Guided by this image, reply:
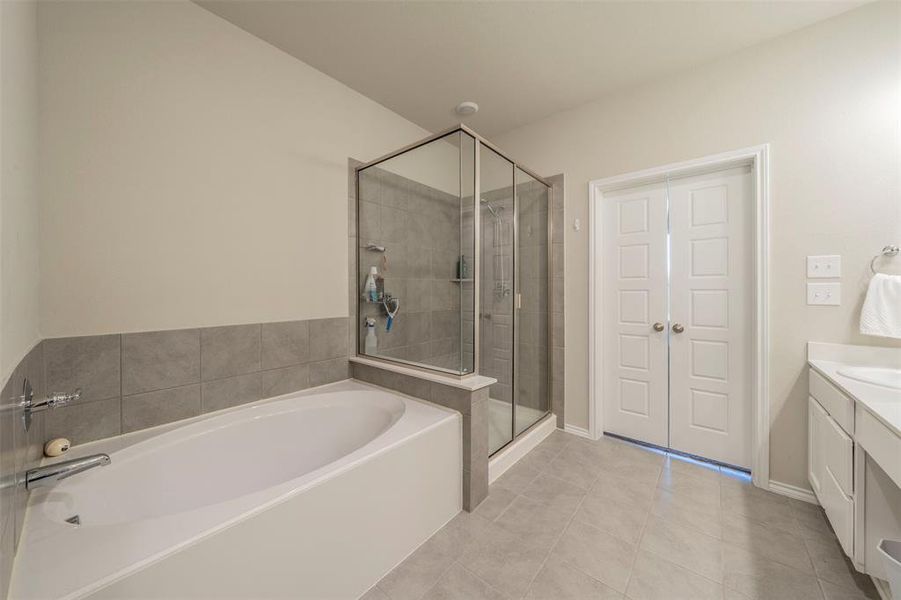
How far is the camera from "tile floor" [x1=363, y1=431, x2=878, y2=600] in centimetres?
124

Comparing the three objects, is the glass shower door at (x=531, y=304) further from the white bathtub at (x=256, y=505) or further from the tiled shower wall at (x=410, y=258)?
the white bathtub at (x=256, y=505)

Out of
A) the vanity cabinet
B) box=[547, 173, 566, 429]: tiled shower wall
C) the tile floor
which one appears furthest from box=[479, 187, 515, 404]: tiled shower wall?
the vanity cabinet

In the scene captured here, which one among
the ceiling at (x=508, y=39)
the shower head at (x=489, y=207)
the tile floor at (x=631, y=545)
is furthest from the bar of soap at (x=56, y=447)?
the shower head at (x=489, y=207)

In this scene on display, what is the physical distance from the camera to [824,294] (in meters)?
1.69

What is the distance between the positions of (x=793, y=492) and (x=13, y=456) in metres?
3.21

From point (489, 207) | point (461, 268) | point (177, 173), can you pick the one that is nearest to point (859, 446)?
point (461, 268)

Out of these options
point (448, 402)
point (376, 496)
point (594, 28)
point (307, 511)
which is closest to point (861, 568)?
point (448, 402)

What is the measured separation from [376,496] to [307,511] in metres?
0.29

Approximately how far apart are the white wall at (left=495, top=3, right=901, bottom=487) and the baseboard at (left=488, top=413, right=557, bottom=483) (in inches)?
50.9

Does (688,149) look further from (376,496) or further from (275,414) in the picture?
(275,414)

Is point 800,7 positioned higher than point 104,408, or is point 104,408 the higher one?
point 800,7

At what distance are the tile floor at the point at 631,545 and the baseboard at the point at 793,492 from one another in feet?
0.15

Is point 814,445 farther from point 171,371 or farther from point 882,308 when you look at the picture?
point 171,371

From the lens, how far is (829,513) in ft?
4.71
